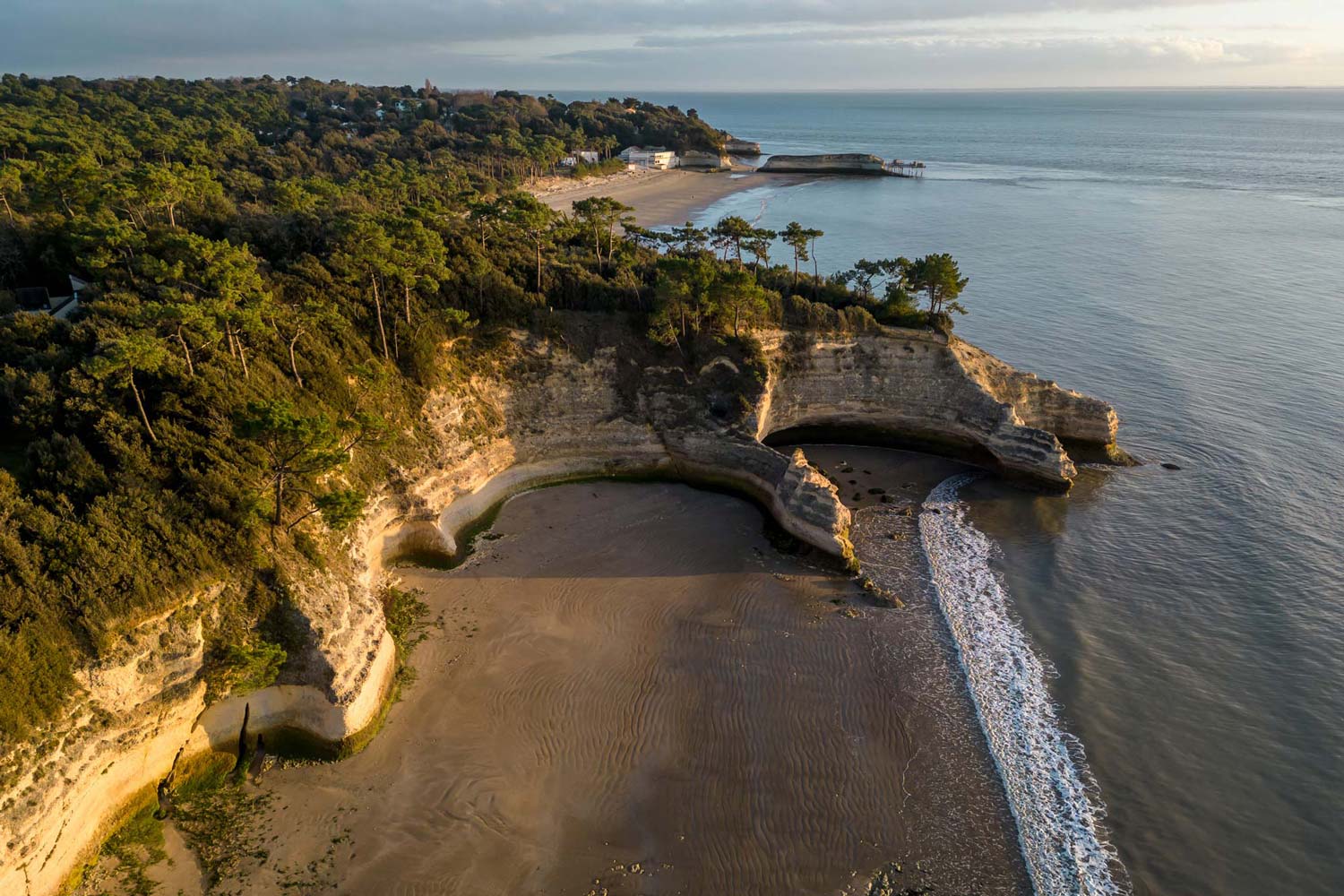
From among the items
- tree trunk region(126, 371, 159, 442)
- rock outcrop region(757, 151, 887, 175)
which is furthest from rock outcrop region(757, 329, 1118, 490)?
rock outcrop region(757, 151, 887, 175)

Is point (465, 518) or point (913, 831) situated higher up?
point (465, 518)

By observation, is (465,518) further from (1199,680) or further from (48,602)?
(1199,680)

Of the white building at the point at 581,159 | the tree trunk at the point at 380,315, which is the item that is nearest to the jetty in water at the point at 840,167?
the white building at the point at 581,159

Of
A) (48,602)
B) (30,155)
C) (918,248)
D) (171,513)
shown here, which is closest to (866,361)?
(171,513)

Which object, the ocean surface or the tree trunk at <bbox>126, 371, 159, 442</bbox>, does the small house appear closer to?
the tree trunk at <bbox>126, 371, 159, 442</bbox>

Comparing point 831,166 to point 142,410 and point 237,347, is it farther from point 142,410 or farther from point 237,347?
point 142,410

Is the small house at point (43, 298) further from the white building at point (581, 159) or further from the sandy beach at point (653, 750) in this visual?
the white building at point (581, 159)

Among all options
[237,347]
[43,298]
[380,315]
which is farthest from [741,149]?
[237,347]
